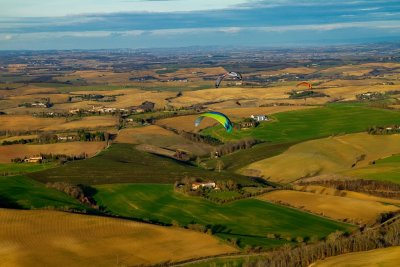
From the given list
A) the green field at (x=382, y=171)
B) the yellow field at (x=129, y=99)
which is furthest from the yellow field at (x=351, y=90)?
the green field at (x=382, y=171)

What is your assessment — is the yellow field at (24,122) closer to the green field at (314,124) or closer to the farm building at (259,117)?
the green field at (314,124)

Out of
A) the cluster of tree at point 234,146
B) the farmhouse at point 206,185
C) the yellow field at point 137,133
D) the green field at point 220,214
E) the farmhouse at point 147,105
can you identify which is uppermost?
the farmhouse at point 206,185

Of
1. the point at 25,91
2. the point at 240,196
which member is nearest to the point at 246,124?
the point at 240,196

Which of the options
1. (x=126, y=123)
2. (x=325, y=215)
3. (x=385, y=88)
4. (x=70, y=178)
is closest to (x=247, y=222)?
(x=325, y=215)

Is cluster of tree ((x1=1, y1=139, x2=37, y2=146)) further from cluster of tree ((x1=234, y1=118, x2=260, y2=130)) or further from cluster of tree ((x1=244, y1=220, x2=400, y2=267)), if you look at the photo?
cluster of tree ((x1=244, y1=220, x2=400, y2=267))

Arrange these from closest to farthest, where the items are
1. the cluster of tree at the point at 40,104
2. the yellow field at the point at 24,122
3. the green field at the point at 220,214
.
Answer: the green field at the point at 220,214
the yellow field at the point at 24,122
the cluster of tree at the point at 40,104

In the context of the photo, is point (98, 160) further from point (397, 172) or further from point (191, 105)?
point (191, 105)

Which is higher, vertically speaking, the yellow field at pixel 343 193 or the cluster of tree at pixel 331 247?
the cluster of tree at pixel 331 247

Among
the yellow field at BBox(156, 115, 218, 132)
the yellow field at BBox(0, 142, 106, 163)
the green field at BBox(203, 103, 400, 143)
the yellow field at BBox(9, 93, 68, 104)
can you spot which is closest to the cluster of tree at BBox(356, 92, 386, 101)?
the green field at BBox(203, 103, 400, 143)
